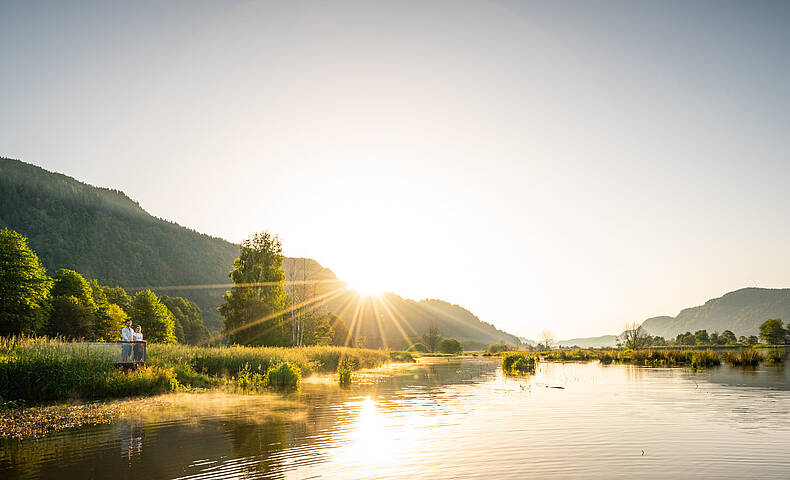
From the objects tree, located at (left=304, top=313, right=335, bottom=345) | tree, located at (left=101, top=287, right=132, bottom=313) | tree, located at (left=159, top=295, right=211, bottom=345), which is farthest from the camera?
tree, located at (left=159, top=295, right=211, bottom=345)

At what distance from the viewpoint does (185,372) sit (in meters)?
33.6

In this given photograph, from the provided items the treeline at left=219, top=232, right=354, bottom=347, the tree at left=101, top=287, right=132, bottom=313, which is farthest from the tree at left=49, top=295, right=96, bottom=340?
the tree at left=101, top=287, right=132, bottom=313

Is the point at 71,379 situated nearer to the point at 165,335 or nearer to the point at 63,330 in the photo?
the point at 63,330

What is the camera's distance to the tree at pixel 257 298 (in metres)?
67.5

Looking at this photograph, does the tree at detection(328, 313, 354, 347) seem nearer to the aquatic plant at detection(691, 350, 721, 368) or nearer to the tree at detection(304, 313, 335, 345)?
the tree at detection(304, 313, 335, 345)

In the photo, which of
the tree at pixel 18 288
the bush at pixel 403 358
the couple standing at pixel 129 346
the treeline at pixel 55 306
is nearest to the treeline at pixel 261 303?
the bush at pixel 403 358

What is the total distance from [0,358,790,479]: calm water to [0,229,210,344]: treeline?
36618 mm

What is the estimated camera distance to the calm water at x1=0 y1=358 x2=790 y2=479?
13.4m

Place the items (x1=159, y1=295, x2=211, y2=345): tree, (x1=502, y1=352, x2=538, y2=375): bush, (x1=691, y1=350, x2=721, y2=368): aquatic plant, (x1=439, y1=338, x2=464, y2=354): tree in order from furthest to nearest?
(x1=159, y1=295, x2=211, y2=345): tree, (x1=439, y1=338, x2=464, y2=354): tree, (x1=691, y1=350, x2=721, y2=368): aquatic plant, (x1=502, y1=352, x2=538, y2=375): bush

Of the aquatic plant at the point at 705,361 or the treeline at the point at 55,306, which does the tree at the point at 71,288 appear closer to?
the treeline at the point at 55,306

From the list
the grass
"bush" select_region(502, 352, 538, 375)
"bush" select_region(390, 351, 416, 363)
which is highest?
the grass

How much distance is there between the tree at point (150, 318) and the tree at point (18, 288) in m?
31.6

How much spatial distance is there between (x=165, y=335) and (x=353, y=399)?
8838 cm

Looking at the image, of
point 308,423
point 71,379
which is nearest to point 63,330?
point 71,379
